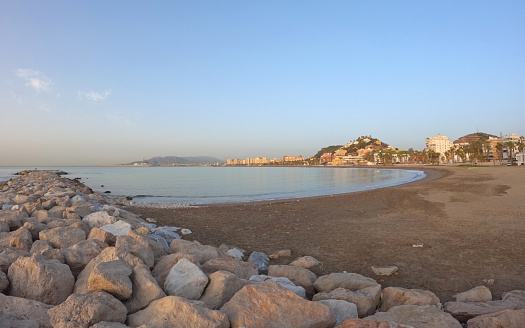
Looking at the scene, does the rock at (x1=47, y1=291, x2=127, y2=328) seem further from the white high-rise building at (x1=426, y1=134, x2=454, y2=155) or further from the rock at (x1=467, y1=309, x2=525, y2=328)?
the white high-rise building at (x1=426, y1=134, x2=454, y2=155)

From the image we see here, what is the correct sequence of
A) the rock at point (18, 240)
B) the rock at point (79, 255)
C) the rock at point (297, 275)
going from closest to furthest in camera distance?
the rock at point (79, 255)
the rock at point (297, 275)
the rock at point (18, 240)

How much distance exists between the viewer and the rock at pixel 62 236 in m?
4.92

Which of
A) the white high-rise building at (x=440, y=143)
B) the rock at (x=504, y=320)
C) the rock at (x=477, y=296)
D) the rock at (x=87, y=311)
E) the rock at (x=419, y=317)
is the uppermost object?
the white high-rise building at (x=440, y=143)

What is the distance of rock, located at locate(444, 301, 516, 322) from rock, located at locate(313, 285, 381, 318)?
79 centimetres

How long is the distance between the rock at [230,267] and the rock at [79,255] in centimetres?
158

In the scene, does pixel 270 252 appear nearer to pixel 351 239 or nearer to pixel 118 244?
pixel 351 239

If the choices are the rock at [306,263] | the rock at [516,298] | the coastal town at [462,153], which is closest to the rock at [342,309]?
the rock at [516,298]

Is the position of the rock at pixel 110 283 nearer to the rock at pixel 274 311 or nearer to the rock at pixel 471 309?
the rock at pixel 274 311

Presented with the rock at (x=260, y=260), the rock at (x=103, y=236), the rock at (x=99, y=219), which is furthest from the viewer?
the rock at (x=99, y=219)

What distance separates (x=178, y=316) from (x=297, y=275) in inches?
89.9

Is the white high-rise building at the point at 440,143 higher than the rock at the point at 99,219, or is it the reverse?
the white high-rise building at the point at 440,143

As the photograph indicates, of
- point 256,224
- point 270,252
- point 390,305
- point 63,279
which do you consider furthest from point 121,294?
point 256,224

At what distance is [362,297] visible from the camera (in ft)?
11.6

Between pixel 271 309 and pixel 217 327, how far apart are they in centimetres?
59
